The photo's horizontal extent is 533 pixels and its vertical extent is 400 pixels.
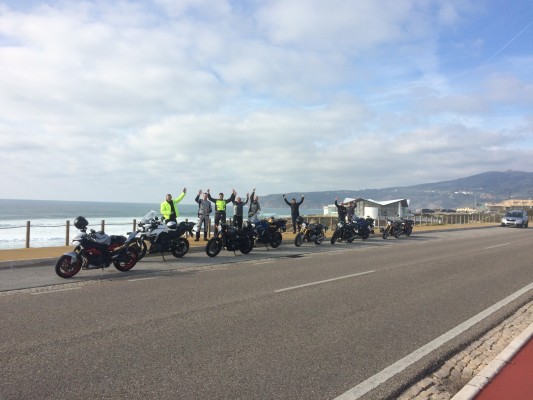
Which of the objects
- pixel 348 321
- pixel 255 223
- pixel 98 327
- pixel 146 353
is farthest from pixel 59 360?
pixel 255 223

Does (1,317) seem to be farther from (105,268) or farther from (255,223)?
(255,223)

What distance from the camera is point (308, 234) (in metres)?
18.5

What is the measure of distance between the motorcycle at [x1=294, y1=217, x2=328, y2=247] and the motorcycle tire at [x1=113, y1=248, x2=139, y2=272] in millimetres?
8551

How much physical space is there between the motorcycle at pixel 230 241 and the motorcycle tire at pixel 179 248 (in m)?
0.67

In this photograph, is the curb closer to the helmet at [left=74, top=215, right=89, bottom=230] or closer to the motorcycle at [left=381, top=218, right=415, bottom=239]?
the helmet at [left=74, top=215, right=89, bottom=230]

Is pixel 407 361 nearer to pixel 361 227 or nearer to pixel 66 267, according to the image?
pixel 66 267

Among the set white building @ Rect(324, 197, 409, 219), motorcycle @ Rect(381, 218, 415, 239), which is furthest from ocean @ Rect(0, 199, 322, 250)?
white building @ Rect(324, 197, 409, 219)

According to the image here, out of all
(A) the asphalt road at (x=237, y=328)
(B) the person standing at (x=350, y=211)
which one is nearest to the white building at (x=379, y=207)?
(B) the person standing at (x=350, y=211)

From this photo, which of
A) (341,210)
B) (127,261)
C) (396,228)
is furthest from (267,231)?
(396,228)

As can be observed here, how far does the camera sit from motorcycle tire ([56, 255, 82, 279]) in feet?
31.4

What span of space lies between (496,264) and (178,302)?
10.2 m

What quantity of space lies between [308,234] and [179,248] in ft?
21.8

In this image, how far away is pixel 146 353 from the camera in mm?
4824

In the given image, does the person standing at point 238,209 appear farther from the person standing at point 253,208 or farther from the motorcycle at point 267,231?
the motorcycle at point 267,231
